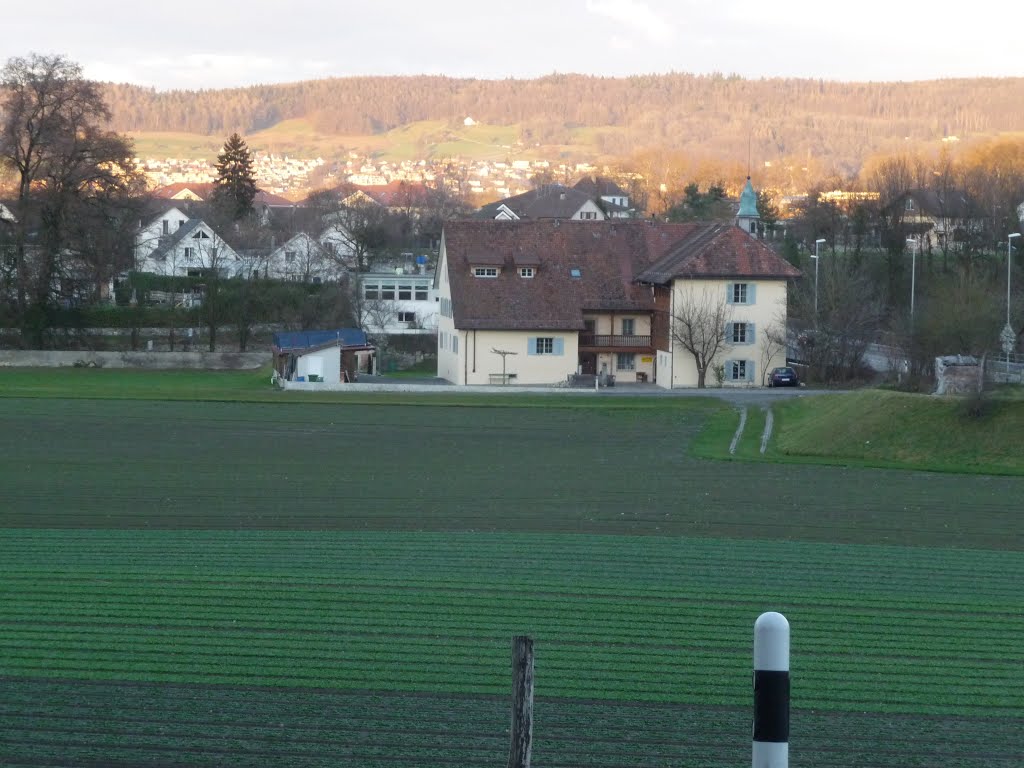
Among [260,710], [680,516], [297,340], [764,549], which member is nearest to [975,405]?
[680,516]

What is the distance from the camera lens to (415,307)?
77.2m

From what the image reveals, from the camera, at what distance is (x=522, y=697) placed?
23.4 ft

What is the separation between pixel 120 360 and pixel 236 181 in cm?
4285

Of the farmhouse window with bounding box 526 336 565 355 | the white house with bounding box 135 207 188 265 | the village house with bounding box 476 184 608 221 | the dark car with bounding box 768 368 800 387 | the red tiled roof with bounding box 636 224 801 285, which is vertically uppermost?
the village house with bounding box 476 184 608 221

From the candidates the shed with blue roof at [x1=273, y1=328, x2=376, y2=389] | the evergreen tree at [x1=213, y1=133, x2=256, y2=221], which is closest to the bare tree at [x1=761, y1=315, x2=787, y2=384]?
the shed with blue roof at [x1=273, y1=328, x2=376, y2=389]

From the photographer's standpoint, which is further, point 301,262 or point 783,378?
point 301,262

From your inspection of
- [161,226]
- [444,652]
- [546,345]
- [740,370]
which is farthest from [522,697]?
[161,226]

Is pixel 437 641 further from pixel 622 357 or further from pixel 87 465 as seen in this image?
pixel 622 357

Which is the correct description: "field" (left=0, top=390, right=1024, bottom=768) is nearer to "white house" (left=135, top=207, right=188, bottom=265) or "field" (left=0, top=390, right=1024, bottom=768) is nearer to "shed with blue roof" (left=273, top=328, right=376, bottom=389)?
"shed with blue roof" (left=273, top=328, right=376, bottom=389)

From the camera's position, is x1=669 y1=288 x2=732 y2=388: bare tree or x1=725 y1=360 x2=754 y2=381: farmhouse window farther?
x1=725 y1=360 x2=754 y2=381: farmhouse window

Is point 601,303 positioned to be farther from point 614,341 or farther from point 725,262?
point 725,262

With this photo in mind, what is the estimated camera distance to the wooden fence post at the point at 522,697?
22.8 ft

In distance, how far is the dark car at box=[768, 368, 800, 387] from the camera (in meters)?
55.2

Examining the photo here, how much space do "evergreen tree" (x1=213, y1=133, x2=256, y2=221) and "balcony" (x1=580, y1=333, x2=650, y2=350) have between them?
1955 inches
